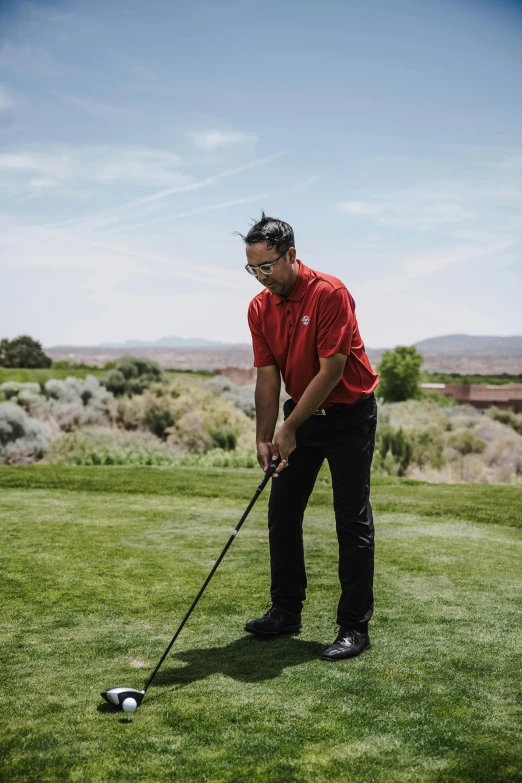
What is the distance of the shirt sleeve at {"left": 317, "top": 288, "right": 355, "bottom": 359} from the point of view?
3.72 m

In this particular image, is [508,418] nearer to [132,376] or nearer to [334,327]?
[132,376]

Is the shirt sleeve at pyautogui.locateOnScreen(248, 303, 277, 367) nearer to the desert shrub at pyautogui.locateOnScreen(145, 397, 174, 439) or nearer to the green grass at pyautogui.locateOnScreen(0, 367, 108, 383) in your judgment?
the desert shrub at pyautogui.locateOnScreen(145, 397, 174, 439)

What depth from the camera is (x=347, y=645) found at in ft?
11.9

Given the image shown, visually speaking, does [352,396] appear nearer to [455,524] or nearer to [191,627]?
[191,627]

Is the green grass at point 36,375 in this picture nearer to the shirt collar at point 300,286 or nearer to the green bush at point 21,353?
the green bush at point 21,353

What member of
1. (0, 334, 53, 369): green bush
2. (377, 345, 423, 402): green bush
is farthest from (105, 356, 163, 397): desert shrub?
(0, 334, 53, 369): green bush

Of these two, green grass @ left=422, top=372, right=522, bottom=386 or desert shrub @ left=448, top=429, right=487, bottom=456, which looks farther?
green grass @ left=422, top=372, right=522, bottom=386

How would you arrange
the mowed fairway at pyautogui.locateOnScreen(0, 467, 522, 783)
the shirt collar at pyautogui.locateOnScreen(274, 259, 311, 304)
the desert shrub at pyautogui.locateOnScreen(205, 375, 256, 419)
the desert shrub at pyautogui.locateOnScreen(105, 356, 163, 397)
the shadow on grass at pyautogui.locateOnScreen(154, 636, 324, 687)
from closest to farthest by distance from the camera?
1. the mowed fairway at pyautogui.locateOnScreen(0, 467, 522, 783)
2. the shadow on grass at pyautogui.locateOnScreen(154, 636, 324, 687)
3. the shirt collar at pyautogui.locateOnScreen(274, 259, 311, 304)
4. the desert shrub at pyautogui.locateOnScreen(105, 356, 163, 397)
5. the desert shrub at pyautogui.locateOnScreen(205, 375, 256, 419)

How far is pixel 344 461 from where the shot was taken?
391 centimetres

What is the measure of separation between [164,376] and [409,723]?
15.4m

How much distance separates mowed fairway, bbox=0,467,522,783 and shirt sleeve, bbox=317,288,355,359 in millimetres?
1350

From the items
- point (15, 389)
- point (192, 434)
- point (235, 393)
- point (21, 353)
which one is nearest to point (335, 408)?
point (192, 434)

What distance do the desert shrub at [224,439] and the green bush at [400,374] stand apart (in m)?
4.55

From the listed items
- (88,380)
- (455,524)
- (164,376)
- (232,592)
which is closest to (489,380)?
(164,376)
